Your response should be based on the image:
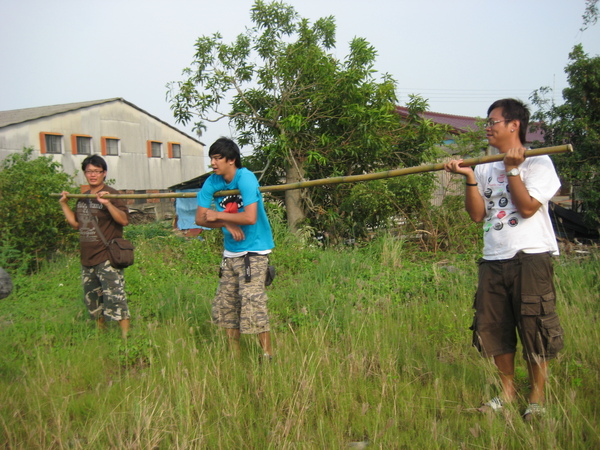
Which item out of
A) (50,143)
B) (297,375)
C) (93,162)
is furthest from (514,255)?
(50,143)

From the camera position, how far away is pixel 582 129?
10336 mm

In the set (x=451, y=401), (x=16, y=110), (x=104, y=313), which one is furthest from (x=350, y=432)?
(x=16, y=110)

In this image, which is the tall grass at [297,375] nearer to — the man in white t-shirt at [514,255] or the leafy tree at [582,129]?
the man in white t-shirt at [514,255]

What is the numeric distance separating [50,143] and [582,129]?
20516 mm

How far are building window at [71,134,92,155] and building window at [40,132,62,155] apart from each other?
590 mm

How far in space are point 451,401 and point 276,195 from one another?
7074 mm

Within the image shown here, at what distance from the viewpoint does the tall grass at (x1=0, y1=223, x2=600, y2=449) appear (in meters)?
2.56

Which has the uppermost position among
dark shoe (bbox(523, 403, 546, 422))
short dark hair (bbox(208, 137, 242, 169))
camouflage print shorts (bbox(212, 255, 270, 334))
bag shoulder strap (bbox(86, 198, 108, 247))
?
short dark hair (bbox(208, 137, 242, 169))

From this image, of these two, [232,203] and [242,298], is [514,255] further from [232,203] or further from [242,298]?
[232,203]

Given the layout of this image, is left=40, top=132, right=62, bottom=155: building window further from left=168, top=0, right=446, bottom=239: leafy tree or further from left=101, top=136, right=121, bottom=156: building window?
left=168, top=0, right=446, bottom=239: leafy tree

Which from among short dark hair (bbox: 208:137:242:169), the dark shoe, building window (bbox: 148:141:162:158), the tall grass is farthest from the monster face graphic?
building window (bbox: 148:141:162:158)

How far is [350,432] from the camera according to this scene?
2.69 meters

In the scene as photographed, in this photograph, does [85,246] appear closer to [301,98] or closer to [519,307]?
[519,307]

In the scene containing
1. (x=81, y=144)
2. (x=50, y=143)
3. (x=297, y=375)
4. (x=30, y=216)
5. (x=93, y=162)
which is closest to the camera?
(x=297, y=375)
